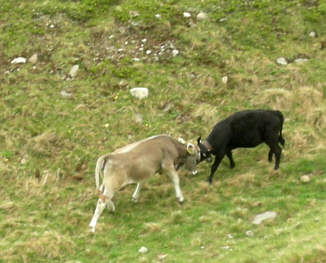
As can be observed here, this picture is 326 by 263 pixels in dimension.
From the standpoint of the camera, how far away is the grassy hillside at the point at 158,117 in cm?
1082

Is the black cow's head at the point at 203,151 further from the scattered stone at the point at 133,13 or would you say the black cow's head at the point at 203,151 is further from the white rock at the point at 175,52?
the scattered stone at the point at 133,13

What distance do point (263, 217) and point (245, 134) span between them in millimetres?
3358

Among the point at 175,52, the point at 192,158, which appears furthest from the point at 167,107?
the point at 192,158

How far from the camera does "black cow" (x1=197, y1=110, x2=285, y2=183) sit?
13.5 metres

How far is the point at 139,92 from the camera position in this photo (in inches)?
679

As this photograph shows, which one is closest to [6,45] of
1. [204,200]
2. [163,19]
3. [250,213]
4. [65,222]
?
[163,19]

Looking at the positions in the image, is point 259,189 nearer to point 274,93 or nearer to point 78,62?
point 274,93

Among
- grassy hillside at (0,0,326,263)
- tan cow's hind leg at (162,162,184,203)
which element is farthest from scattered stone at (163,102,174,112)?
tan cow's hind leg at (162,162,184,203)

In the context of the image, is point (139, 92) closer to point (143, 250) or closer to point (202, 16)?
point (202, 16)

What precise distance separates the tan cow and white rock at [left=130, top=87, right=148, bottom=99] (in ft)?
13.3

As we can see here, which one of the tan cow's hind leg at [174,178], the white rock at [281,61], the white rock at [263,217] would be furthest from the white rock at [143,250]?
the white rock at [281,61]

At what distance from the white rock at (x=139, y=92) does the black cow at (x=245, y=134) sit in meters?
4.26

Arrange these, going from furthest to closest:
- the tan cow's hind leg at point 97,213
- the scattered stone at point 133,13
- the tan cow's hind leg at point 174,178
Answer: the scattered stone at point 133,13
the tan cow's hind leg at point 174,178
the tan cow's hind leg at point 97,213

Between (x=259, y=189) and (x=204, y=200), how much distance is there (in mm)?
1642
